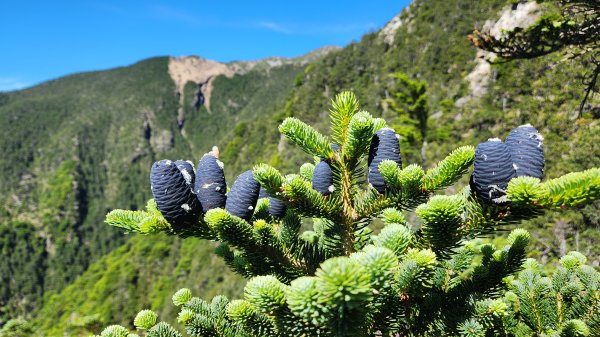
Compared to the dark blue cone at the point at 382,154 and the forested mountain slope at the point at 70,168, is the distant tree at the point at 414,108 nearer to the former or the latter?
the dark blue cone at the point at 382,154

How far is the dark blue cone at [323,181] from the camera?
1783 millimetres

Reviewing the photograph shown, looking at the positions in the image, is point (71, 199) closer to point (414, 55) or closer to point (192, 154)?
point (192, 154)

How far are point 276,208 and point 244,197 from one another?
17.6 inches

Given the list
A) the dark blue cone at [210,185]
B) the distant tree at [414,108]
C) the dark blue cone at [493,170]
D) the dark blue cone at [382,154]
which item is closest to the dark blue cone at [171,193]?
the dark blue cone at [210,185]

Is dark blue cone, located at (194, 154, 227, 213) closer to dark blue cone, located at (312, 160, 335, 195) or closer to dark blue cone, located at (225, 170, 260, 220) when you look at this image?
dark blue cone, located at (225, 170, 260, 220)

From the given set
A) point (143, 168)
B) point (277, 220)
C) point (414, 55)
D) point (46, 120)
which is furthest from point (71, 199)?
point (277, 220)

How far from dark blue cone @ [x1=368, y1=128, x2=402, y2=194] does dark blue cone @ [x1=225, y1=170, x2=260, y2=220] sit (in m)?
0.64

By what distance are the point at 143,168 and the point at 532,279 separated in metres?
178

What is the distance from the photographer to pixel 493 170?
1429mm

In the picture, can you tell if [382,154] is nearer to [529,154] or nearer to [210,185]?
[529,154]

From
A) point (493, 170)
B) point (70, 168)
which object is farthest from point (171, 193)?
point (70, 168)

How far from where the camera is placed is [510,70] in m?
38.0

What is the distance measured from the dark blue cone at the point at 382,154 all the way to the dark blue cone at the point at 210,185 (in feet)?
2.63

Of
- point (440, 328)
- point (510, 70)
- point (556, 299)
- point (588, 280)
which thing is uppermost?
point (510, 70)
